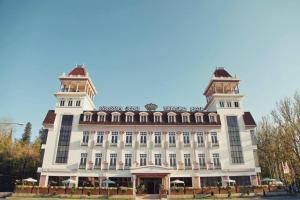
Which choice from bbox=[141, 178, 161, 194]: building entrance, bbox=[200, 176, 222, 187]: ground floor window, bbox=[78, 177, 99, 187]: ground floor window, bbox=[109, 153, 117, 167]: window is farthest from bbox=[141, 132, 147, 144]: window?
bbox=[200, 176, 222, 187]: ground floor window

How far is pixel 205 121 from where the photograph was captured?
4503 cm

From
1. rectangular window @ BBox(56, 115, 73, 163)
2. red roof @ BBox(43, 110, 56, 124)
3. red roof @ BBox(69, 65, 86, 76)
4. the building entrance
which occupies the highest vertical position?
red roof @ BBox(69, 65, 86, 76)

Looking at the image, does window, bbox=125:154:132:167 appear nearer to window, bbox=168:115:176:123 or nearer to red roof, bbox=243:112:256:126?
window, bbox=168:115:176:123

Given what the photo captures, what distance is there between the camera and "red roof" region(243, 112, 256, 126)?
146 feet

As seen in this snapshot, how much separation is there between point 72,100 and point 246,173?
119 feet

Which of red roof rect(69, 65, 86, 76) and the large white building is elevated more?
red roof rect(69, 65, 86, 76)

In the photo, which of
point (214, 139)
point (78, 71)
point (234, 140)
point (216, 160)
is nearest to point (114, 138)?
point (78, 71)

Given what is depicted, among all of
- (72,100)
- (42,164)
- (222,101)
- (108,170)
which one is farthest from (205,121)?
(42,164)

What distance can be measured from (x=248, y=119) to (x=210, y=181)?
1483 centimetres

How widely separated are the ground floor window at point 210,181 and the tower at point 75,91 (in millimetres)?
27081

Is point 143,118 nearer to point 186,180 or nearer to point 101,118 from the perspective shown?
point 101,118

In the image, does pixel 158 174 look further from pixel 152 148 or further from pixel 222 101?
pixel 222 101

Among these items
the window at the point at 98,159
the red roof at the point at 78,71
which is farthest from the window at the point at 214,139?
the red roof at the point at 78,71

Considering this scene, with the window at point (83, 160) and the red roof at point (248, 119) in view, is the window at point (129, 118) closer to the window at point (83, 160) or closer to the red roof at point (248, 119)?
the window at point (83, 160)
